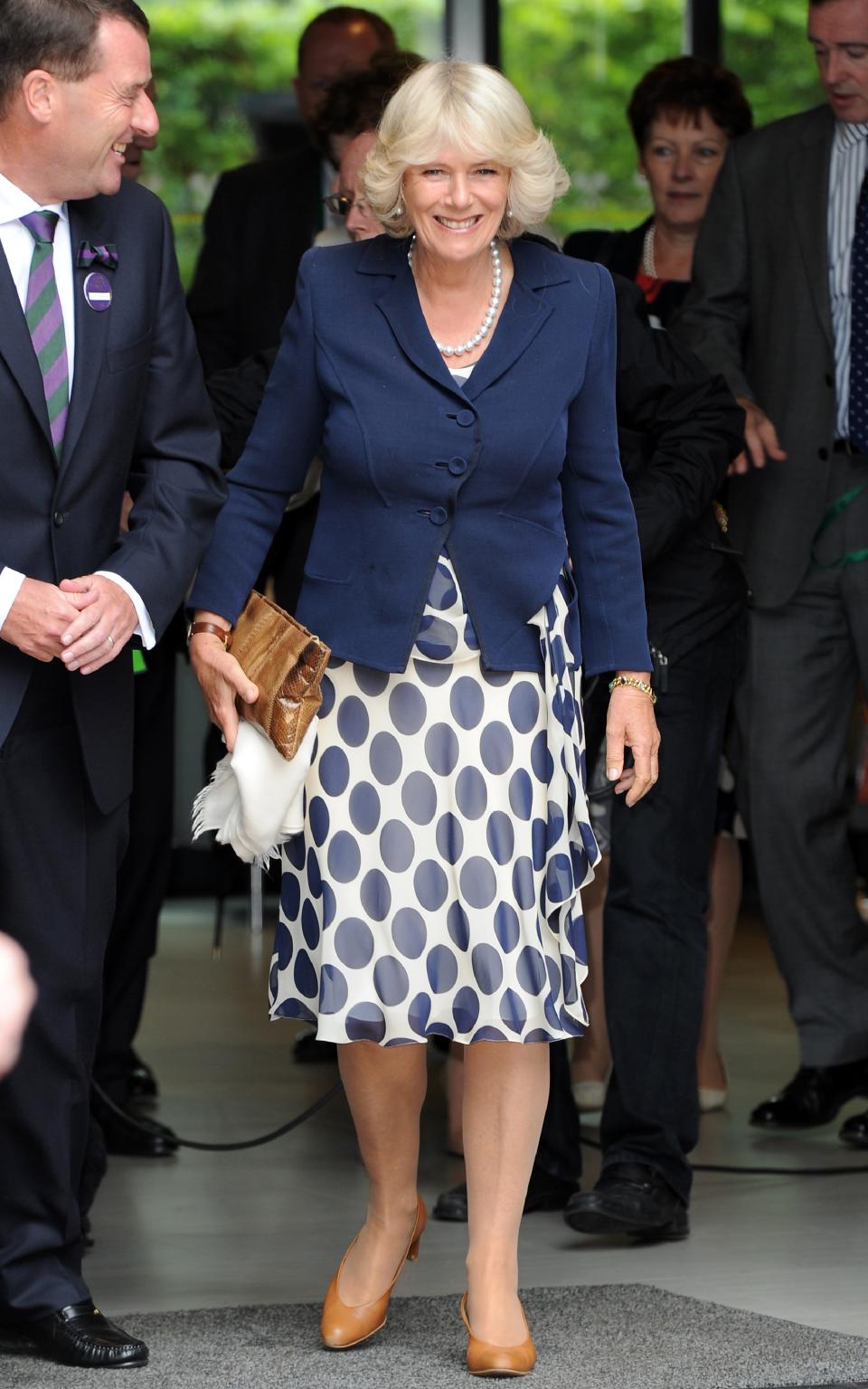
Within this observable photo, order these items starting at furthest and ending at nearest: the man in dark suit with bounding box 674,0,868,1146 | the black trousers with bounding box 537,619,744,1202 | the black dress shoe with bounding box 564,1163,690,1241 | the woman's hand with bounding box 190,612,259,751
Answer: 1. the man in dark suit with bounding box 674,0,868,1146
2. the black trousers with bounding box 537,619,744,1202
3. the black dress shoe with bounding box 564,1163,690,1241
4. the woman's hand with bounding box 190,612,259,751

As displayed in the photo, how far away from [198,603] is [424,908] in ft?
1.82

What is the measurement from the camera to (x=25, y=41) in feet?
10.1

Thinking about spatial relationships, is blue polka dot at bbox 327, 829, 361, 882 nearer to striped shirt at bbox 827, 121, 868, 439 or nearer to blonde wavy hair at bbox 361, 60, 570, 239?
blonde wavy hair at bbox 361, 60, 570, 239

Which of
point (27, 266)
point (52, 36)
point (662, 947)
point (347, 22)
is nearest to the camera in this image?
point (52, 36)

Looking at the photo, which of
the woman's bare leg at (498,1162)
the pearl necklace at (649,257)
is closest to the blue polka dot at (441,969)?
the woman's bare leg at (498,1162)

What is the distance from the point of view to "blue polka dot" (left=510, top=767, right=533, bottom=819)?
3.25m

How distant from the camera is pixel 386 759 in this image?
128 inches

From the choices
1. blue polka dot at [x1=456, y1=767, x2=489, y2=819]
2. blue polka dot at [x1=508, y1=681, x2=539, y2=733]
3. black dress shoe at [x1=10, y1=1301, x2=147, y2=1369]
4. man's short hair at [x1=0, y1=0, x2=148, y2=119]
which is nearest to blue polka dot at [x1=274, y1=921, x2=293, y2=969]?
blue polka dot at [x1=456, y1=767, x2=489, y2=819]

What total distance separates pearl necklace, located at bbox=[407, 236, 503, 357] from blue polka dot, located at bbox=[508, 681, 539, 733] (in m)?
0.48

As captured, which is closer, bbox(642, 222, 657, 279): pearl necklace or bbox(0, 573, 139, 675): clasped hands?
bbox(0, 573, 139, 675): clasped hands

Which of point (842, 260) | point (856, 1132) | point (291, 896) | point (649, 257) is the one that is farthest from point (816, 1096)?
point (291, 896)

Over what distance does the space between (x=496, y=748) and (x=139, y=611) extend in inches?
21.2

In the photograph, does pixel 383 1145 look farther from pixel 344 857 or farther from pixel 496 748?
pixel 496 748

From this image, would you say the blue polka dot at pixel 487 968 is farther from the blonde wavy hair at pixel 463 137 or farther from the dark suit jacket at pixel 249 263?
the dark suit jacket at pixel 249 263
